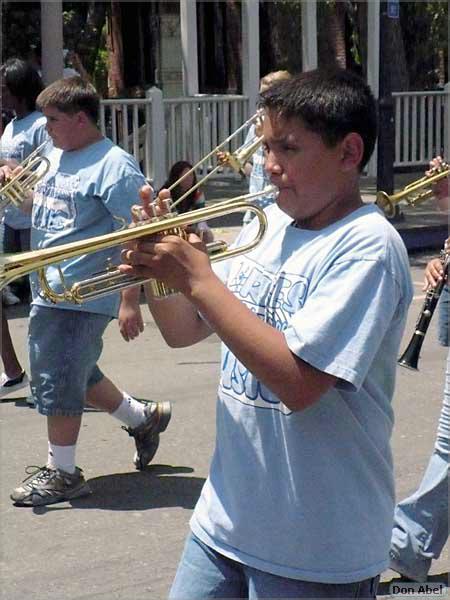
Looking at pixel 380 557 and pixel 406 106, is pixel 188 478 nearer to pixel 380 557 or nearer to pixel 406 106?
pixel 380 557

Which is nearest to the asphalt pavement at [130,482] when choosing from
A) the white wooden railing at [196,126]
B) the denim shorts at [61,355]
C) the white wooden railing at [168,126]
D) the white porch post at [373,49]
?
the denim shorts at [61,355]

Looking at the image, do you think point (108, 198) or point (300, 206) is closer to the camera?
point (300, 206)

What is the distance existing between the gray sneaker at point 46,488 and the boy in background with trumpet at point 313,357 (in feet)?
8.39

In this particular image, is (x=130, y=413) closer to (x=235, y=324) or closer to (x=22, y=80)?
(x=22, y=80)

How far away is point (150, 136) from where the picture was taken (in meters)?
13.1

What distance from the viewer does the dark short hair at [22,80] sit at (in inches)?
293

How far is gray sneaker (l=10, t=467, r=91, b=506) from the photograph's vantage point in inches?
193

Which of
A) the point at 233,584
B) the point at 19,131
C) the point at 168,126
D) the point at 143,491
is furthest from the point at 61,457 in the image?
the point at 168,126

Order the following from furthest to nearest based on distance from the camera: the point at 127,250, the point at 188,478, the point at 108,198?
the point at 188,478, the point at 108,198, the point at 127,250

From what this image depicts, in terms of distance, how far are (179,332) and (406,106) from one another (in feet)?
45.0

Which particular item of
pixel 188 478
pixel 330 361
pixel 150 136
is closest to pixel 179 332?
pixel 330 361

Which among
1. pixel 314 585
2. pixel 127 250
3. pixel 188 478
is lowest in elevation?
pixel 188 478

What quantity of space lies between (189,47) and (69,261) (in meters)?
11.0

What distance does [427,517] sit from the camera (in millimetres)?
3947
